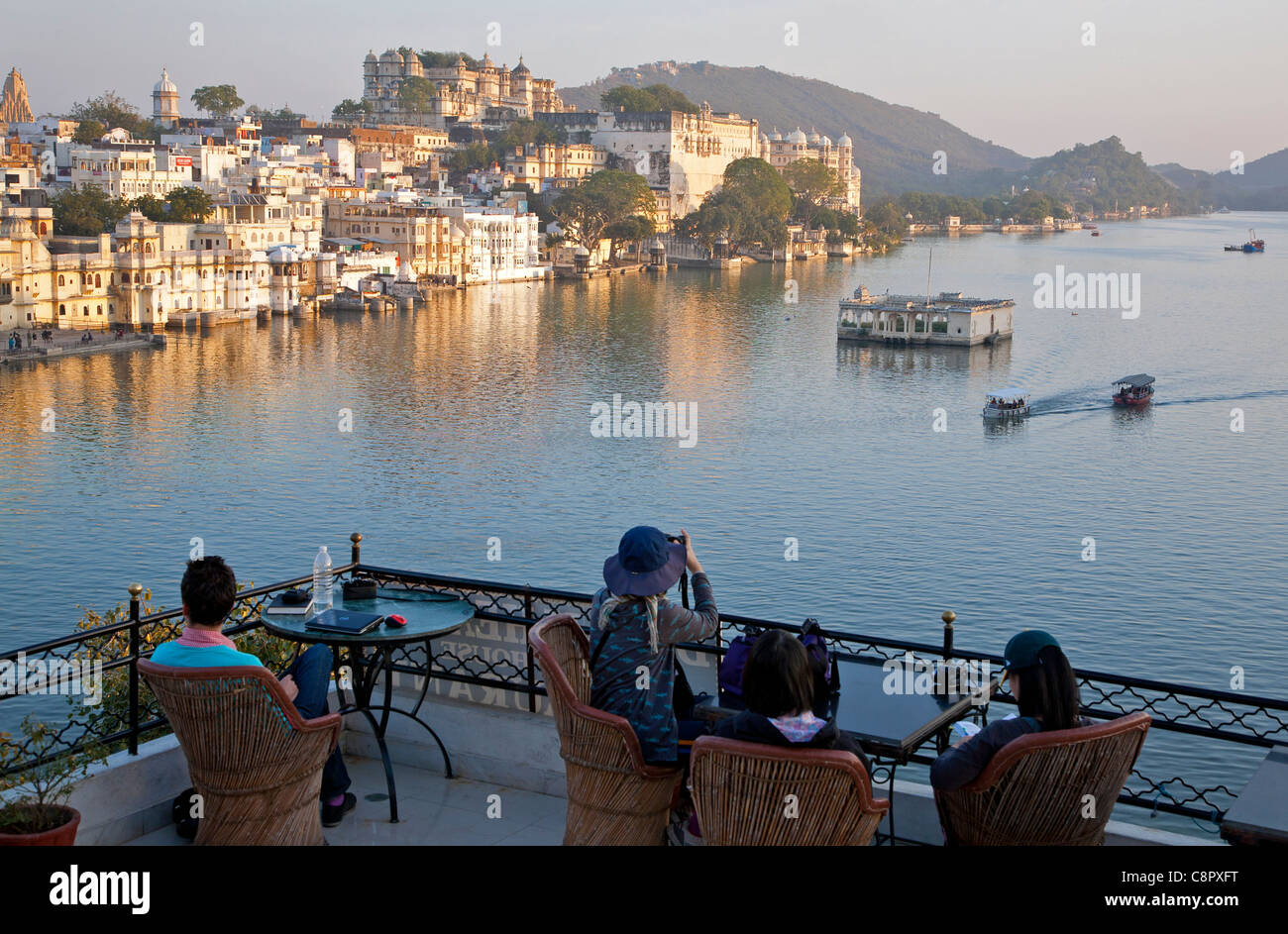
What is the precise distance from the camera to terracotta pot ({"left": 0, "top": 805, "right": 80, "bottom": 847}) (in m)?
2.80

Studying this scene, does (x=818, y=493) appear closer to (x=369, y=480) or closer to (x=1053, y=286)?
(x=369, y=480)

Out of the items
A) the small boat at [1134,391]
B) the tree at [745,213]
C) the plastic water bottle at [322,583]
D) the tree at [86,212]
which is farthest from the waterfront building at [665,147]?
the plastic water bottle at [322,583]

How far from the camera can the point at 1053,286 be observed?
60.5 metres

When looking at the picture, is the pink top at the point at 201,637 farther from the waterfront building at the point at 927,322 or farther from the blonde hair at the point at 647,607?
the waterfront building at the point at 927,322

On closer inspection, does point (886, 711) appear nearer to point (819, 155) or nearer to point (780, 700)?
point (780, 700)

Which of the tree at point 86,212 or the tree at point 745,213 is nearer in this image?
the tree at point 86,212

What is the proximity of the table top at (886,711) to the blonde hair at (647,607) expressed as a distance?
0.43 metres

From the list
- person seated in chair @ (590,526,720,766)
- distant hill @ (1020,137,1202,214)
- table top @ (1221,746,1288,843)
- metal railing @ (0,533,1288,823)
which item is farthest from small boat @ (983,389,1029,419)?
distant hill @ (1020,137,1202,214)

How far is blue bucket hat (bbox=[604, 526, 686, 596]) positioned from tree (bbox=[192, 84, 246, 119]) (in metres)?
83.7

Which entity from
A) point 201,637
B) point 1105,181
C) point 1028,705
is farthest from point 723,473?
point 1105,181

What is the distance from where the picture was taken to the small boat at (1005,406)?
29.3 meters

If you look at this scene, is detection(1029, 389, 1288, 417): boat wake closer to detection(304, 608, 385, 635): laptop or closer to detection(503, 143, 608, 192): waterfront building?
detection(304, 608, 385, 635): laptop
